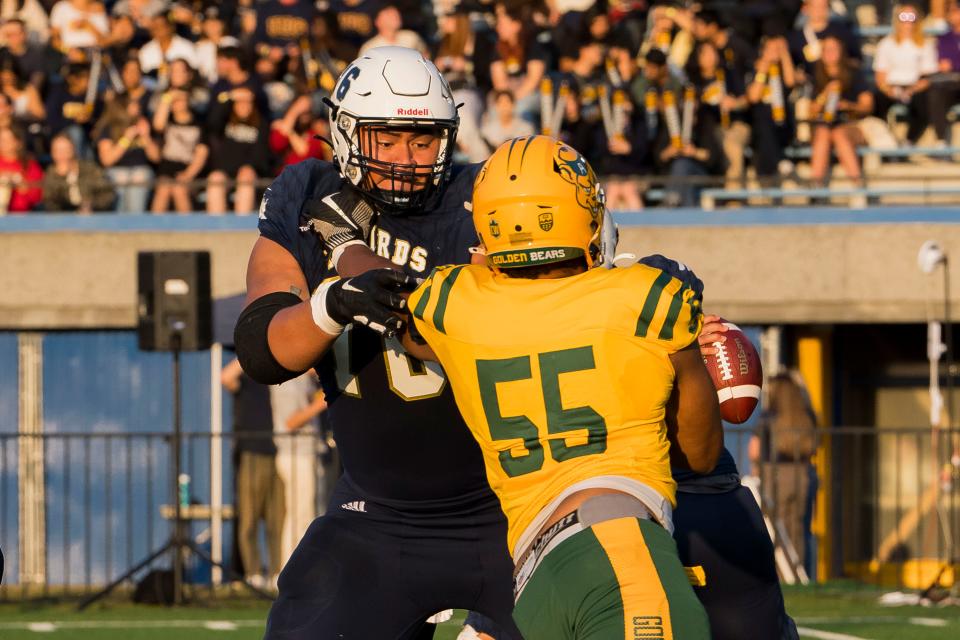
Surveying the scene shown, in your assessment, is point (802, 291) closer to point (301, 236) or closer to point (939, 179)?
point (939, 179)

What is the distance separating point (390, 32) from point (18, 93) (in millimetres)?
3485

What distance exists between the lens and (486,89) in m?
16.5

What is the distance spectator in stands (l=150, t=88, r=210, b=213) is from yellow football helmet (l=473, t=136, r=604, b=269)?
11.7m

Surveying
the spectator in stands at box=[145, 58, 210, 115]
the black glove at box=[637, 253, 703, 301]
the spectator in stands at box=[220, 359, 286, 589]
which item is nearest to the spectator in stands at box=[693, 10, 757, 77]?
the spectator in stands at box=[145, 58, 210, 115]

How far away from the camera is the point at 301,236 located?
5340 millimetres

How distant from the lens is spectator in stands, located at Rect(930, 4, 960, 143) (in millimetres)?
16766

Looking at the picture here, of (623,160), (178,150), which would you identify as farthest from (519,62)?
(178,150)

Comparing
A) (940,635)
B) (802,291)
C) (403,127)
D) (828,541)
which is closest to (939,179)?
(802,291)

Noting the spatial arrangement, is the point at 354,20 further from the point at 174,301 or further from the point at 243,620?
the point at 243,620

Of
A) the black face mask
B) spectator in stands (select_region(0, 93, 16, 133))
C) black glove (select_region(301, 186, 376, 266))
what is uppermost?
spectator in stands (select_region(0, 93, 16, 133))

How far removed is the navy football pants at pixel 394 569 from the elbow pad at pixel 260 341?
1.90 feet

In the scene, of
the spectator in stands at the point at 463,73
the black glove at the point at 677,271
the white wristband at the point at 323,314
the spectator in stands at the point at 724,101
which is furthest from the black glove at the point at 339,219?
the spectator in stands at the point at 724,101

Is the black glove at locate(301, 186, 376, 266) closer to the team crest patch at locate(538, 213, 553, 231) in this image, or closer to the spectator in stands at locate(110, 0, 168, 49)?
the team crest patch at locate(538, 213, 553, 231)

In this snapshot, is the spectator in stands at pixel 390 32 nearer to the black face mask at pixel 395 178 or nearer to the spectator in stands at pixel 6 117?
the spectator in stands at pixel 6 117
